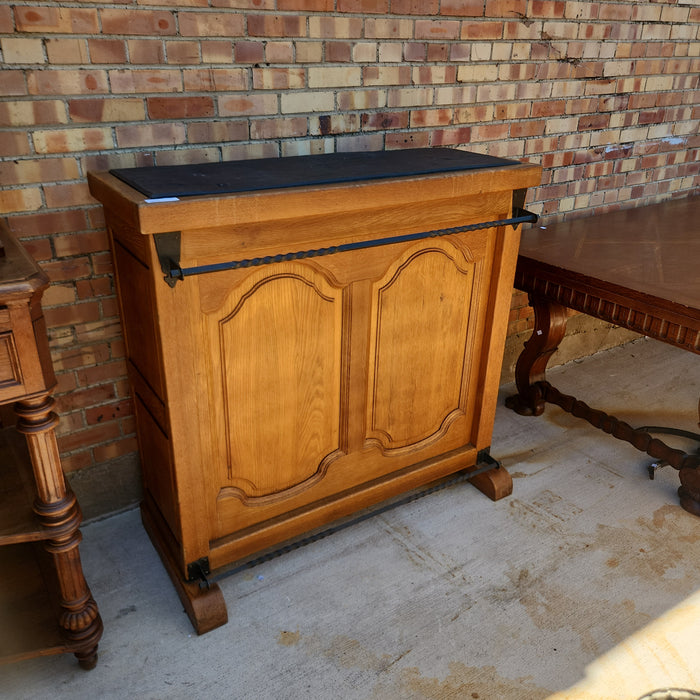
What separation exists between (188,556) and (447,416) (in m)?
1.01

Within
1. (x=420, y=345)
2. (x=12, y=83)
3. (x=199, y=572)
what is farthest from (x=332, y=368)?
(x=12, y=83)

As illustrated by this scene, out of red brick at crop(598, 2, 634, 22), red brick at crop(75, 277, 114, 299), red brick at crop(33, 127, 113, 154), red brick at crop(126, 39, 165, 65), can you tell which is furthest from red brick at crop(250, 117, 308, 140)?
red brick at crop(598, 2, 634, 22)

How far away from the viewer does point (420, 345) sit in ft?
6.86

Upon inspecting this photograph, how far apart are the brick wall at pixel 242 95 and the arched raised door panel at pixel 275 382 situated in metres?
0.58

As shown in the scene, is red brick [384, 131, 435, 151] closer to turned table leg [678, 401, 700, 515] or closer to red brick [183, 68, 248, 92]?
red brick [183, 68, 248, 92]

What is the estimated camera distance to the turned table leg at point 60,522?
1.44m

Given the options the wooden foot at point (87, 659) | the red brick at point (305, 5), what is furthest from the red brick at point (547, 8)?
the wooden foot at point (87, 659)

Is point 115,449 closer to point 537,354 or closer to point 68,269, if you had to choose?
point 68,269

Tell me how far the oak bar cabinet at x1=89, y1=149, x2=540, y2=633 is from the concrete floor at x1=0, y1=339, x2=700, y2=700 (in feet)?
0.46

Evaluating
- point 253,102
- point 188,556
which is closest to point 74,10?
point 253,102

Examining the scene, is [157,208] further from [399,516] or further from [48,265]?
[399,516]

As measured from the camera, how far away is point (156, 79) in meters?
1.86

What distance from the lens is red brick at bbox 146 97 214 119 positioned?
6.20 feet

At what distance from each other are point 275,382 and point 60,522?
65cm
